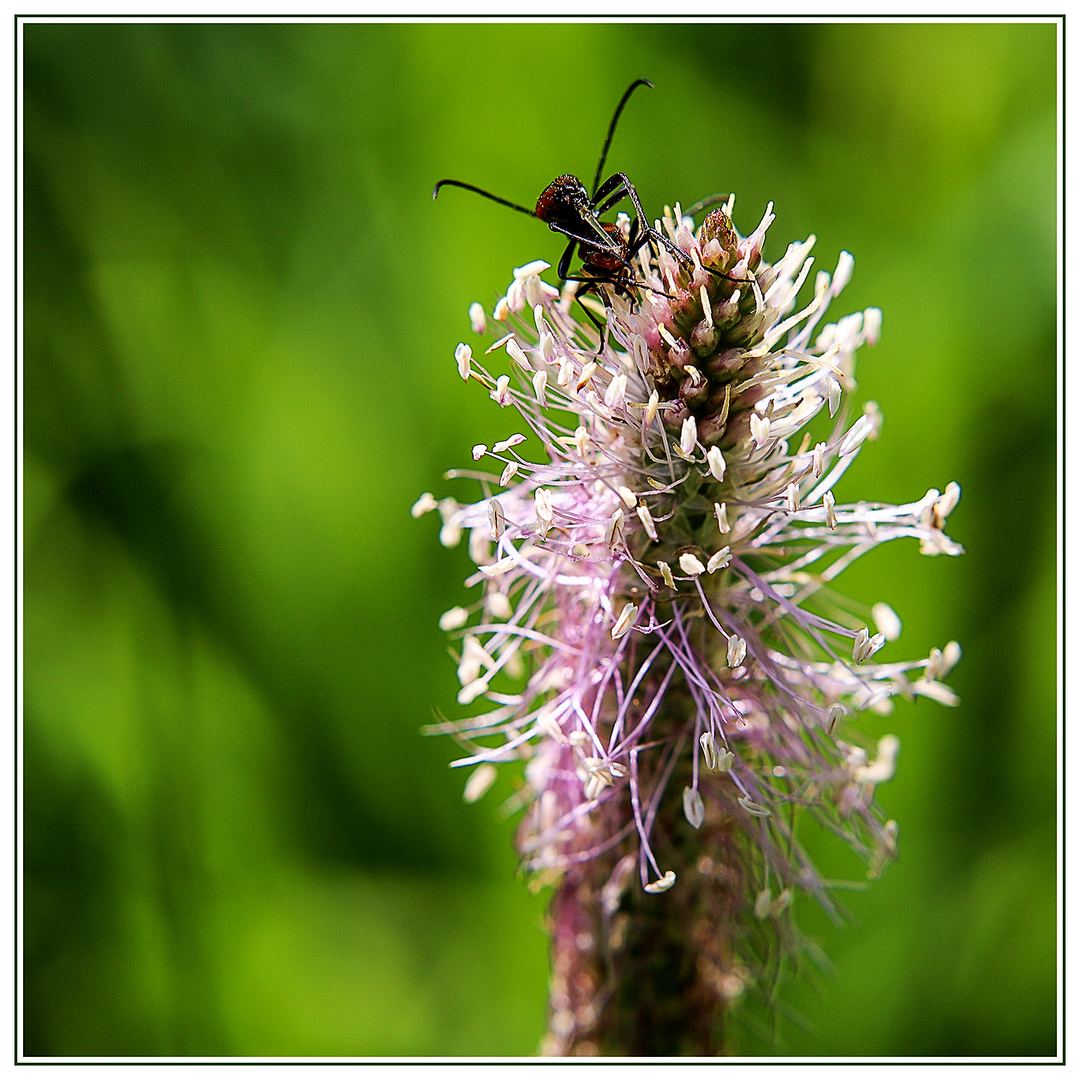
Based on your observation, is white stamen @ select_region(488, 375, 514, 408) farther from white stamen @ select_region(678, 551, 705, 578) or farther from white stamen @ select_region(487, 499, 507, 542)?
white stamen @ select_region(678, 551, 705, 578)

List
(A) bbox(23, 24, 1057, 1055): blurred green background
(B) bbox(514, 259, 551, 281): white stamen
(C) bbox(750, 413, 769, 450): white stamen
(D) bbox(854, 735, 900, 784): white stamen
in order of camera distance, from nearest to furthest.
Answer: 1. (C) bbox(750, 413, 769, 450): white stamen
2. (B) bbox(514, 259, 551, 281): white stamen
3. (D) bbox(854, 735, 900, 784): white stamen
4. (A) bbox(23, 24, 1057, 1055): blurred green background

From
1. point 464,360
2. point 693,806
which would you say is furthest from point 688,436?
point 693,806

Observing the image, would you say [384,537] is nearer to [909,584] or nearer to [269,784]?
[269,784]

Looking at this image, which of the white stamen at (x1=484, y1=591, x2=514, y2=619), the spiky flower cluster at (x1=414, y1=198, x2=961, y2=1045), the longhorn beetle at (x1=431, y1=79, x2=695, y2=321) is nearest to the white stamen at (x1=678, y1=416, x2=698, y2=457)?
the spiky flower cluster at (x1=414, y1=198, x2=961, y2=1045)

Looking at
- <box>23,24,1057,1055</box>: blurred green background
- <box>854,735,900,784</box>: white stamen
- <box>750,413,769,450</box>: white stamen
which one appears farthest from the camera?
<box>23,24,1057,1055</box>: blurred green background

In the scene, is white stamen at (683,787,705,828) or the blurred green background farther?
the blurred green background

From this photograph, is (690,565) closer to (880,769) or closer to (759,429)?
(759,429)
